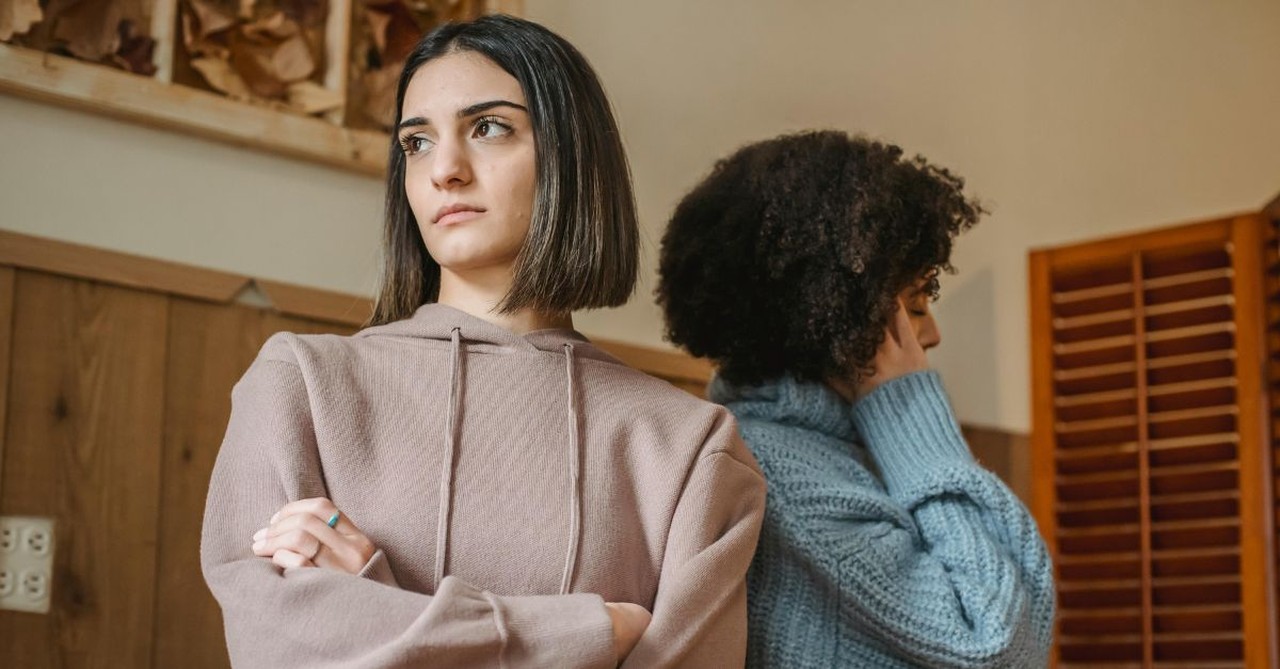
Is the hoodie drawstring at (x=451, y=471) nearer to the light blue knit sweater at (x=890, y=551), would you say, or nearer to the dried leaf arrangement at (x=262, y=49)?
the light blue knit sweater at (x=890, y=551)

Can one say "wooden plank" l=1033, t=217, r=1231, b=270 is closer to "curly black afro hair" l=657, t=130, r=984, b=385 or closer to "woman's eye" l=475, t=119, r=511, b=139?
"curly black afro hair" l=657, t=130, r=984, b=385

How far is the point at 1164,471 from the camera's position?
2.93m

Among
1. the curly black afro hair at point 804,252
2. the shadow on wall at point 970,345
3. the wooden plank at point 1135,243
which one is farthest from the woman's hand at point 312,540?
the wooden plank at point 1135,243

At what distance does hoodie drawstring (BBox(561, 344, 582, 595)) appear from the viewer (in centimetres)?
125

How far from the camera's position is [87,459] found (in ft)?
6.24

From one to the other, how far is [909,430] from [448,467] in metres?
0.57

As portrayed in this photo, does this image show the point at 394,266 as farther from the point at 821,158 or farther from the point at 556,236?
the point at 821,158

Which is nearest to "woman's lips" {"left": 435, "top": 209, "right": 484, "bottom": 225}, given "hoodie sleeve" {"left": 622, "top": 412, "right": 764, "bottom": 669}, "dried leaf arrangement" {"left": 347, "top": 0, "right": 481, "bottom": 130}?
"hoodie sleeve" {"left": 622, "top": 412, "right": 764, "bottom": 669}

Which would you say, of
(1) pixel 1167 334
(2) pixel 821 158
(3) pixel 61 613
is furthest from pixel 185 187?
(1) pixel 1167 334

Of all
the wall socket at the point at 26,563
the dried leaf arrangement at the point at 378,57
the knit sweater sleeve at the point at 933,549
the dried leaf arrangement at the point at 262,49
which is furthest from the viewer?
the dried leaf arrangement at the point at 378,57

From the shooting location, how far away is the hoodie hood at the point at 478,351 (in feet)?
4.07

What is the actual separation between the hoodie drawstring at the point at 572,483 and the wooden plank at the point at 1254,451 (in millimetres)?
1821

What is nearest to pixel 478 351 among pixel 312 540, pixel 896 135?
pixel 312 540

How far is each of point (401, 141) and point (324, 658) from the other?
486 millimetres
